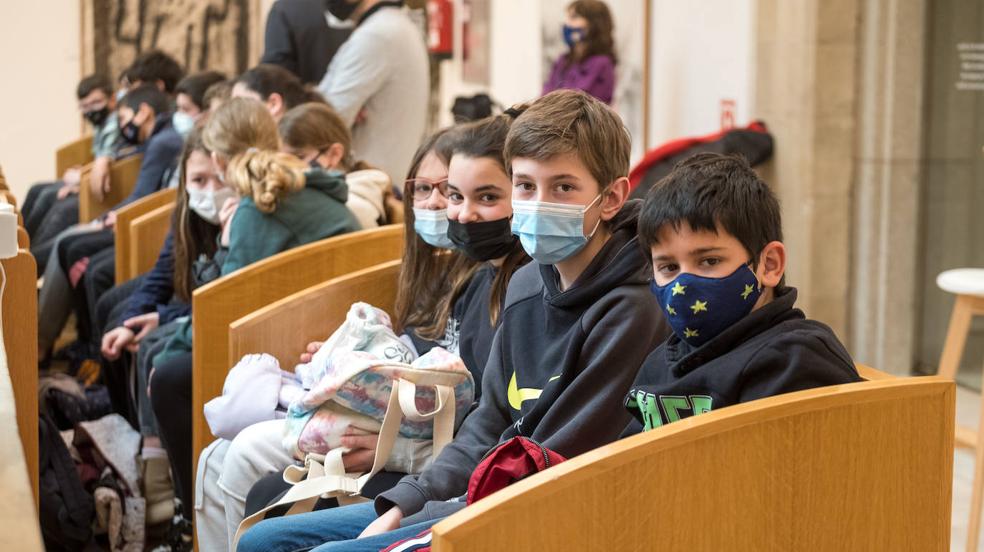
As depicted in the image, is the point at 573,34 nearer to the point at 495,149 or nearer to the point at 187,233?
the point at 187,233

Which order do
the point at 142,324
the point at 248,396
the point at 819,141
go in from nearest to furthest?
the point at 248,396, the point at 142,324, the point at 819,141

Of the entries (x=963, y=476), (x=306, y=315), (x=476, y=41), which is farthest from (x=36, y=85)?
(x=963, y=476)

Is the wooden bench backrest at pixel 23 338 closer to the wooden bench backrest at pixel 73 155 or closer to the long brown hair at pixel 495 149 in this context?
the long brown hair at pixel 495 149

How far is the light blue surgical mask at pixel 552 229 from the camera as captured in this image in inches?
96.8

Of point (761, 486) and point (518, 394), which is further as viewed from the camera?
point (518, 394)

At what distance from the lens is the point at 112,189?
6.90 meters

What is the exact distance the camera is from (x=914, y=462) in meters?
2.00

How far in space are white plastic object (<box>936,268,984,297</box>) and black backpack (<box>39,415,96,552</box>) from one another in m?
2.64

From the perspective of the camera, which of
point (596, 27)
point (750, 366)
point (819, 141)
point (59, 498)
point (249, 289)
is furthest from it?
→ point (596, 27)

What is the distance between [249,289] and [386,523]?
4.55 ft

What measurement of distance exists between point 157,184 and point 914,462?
4.87 meters

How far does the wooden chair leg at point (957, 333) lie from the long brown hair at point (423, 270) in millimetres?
1625

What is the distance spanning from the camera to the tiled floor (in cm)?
387

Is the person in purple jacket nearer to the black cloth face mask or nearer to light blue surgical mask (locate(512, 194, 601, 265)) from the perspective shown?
the black cloth face mask
